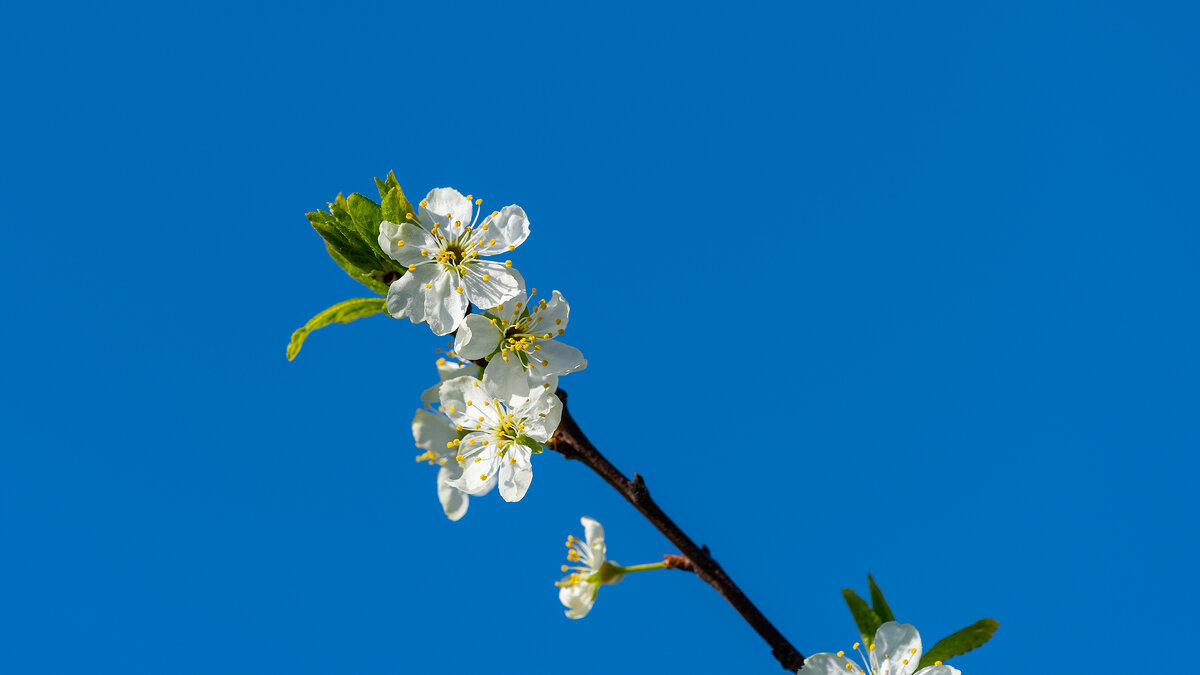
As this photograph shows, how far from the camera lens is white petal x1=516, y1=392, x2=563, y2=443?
6.46 feet

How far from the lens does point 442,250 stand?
2051mm

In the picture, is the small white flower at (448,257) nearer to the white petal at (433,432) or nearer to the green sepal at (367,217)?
the green sepal at (367,217)

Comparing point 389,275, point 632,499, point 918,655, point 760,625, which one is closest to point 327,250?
point 389,275

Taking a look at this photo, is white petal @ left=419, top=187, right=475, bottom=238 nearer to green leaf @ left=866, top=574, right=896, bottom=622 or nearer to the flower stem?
the flower stem

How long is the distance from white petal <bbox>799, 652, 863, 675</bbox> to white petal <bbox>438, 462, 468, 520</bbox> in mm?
1062

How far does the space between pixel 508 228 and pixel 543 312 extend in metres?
0.23

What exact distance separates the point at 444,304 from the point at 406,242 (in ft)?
0.65

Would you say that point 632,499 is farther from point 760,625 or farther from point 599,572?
point 760,625

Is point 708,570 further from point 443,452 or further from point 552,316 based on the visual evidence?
point 443,452

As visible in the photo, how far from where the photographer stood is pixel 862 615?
79.7 inches

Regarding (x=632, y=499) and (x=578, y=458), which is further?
(x=578, y=458)

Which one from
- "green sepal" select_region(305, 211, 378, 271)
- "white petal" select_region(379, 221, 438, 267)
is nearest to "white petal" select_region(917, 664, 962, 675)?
"white petal" select_region(379, 221, 438, 267)

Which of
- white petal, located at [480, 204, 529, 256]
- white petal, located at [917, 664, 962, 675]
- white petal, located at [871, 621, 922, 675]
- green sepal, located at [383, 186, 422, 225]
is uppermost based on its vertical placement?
green sepal, located at [383, 186, 422, 225]

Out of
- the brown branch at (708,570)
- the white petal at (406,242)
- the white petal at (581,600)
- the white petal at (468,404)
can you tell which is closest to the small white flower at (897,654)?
the brown branch at (708,570)
